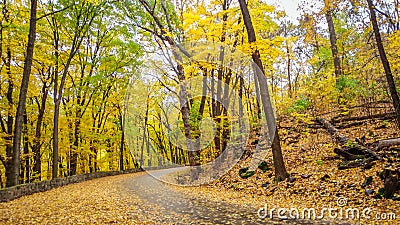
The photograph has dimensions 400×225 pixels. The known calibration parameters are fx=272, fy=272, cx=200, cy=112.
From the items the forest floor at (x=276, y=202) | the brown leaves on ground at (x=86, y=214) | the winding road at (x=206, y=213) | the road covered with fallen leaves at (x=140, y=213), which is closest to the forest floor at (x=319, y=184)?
the forest floor at (x=276, y=202)

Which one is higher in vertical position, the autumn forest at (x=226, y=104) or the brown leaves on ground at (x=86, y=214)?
the autumn forest at (x=226, y=104)

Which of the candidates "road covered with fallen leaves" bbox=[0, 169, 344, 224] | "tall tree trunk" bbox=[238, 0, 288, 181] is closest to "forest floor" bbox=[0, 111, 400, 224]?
"road covered with fallen leaves" bbox=[0, 169, 344, 224]

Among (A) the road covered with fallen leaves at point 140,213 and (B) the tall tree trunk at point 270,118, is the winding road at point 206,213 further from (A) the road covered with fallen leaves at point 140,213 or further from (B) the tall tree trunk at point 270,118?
(B) the tall tree trunk at point 270,118

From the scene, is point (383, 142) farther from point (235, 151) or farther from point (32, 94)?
point (32, 94)

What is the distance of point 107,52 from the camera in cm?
2252

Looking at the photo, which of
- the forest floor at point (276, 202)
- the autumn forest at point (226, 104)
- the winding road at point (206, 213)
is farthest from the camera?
the autumn forest at point (226, 104)

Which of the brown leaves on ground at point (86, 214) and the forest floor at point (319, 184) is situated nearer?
the forest floor at point (319, 184)

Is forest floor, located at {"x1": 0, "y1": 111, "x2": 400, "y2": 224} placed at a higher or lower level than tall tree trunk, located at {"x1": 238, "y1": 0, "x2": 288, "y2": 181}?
lower

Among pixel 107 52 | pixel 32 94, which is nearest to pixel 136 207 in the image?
pixel 32 94

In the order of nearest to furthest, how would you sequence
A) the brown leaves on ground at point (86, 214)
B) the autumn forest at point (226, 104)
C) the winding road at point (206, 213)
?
the winding road at point (206, 213), the brown leaves on ground at point (86, 214), the autumn forest at point (226, 104)

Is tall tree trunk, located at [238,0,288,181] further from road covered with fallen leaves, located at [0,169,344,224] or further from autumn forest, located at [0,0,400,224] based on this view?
road covered with fallen leaves, located at [0,169,344,224]

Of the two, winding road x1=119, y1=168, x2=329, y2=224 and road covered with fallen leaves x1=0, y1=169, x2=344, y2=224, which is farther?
road covered with fallen leaves x1=0, y1=169, x2=344, y2=224

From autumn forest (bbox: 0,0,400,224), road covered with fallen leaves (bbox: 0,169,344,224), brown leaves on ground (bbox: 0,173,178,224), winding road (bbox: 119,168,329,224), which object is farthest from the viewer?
autumn forest (bbox: 0,0,400,224)

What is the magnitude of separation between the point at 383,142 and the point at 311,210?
332cm
